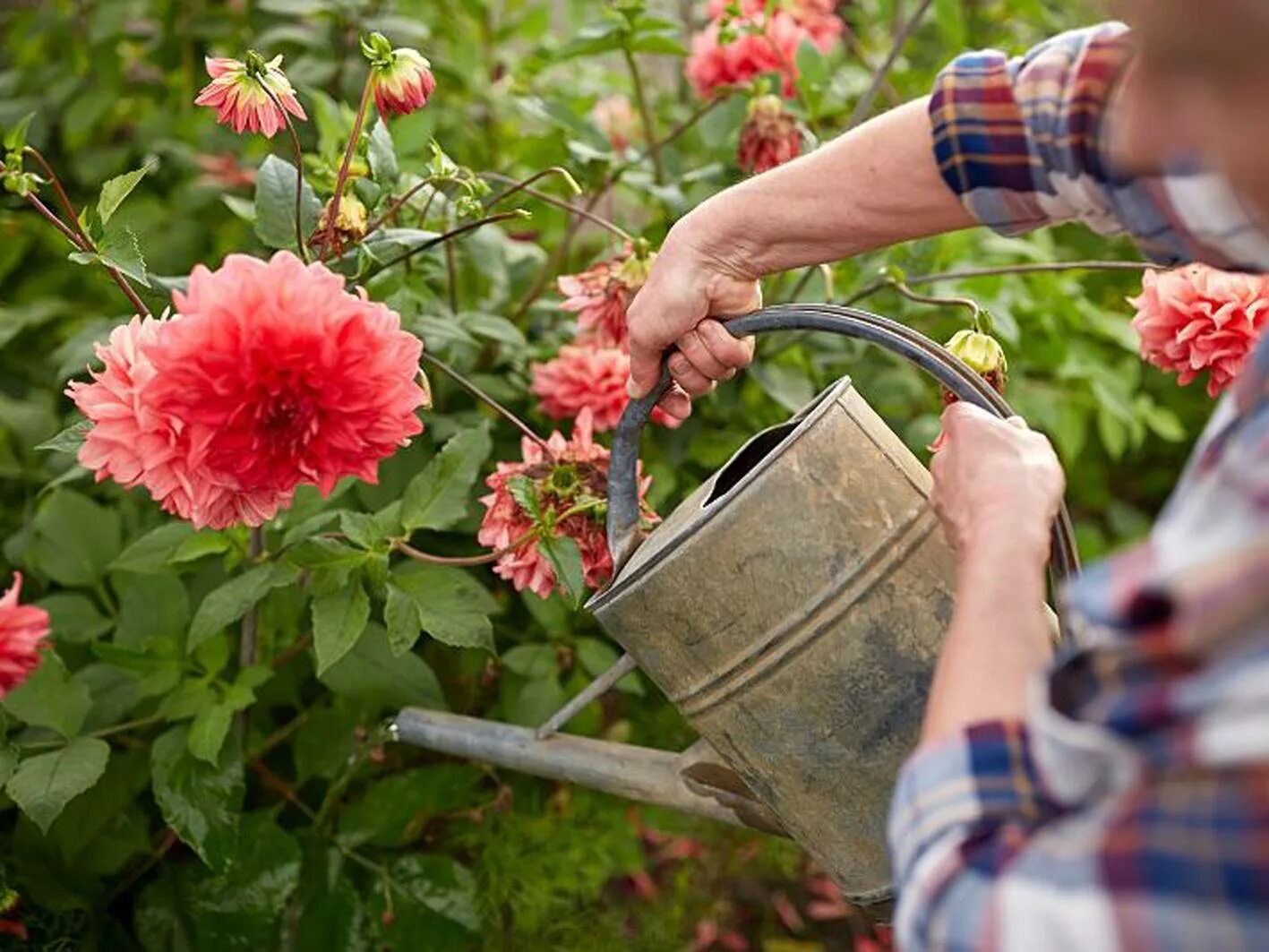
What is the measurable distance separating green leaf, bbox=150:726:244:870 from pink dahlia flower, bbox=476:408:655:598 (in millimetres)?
340

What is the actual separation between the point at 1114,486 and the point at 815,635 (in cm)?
157

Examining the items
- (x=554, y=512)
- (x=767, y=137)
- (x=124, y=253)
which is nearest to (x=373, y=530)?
(x=554, y=512)

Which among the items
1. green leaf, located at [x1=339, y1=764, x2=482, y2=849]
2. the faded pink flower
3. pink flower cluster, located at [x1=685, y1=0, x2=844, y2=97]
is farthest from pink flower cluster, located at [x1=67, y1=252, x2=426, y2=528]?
the faded pink flower

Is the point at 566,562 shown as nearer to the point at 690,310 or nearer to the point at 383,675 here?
the point at 690,310

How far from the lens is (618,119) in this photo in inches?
81.7

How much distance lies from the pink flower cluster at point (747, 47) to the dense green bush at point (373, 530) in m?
0.03

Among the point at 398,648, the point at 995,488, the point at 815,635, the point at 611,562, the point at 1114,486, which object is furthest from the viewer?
the point at 1114,486

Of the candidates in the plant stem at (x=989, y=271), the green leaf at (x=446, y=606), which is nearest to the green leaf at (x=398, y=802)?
the green leaf at (x=446, y=606)

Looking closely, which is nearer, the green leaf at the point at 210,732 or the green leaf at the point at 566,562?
the green leaf at the point at 566,562

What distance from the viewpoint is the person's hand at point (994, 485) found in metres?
0.76

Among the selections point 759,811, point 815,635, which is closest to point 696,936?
point 759,811

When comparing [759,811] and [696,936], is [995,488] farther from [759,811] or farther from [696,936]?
[696,936]

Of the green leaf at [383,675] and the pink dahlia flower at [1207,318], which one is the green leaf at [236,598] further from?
the pink dahlia flower at [1207,318]

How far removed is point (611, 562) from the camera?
3.59ft
